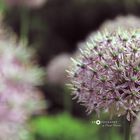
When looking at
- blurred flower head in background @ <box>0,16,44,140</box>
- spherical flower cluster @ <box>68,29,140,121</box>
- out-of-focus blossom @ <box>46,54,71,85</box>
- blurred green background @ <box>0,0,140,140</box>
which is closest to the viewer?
spherical flower cluster @ <box>68,29,140,121</box>

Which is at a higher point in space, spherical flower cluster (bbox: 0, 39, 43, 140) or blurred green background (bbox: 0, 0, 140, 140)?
blurred green background (bbox: 0, 0, 140, 140)

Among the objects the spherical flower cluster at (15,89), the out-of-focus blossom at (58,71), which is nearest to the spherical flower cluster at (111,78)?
the spherical flower cluster at (15,89)

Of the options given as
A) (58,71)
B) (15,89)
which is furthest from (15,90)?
(58,71)

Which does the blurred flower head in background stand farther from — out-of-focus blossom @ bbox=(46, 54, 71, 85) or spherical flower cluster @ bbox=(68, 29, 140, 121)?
spherical flower cluster @ bbox=(68, 29, 140, 121)

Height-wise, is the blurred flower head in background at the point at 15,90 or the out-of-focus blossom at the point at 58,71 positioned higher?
the out-of-focus blossom at the point at 58,71

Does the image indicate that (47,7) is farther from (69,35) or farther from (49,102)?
(49,102)

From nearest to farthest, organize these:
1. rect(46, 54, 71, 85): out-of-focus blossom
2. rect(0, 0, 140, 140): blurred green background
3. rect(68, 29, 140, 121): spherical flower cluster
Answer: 1. rect(68, 29, 140, 121): spherical flower cluster
2. rect(46, 54, 71, 85): out-of-focus blossom
3. rect(0, 0, 140, 140): blurred green background

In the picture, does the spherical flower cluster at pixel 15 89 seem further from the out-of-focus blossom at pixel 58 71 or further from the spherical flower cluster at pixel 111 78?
the spherical flower cluster at pixel 111 78

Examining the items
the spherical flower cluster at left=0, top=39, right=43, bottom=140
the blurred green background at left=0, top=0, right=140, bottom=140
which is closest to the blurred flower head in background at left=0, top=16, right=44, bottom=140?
the spherical flower cluster at left=0, top=39, right=43, bottom=140
